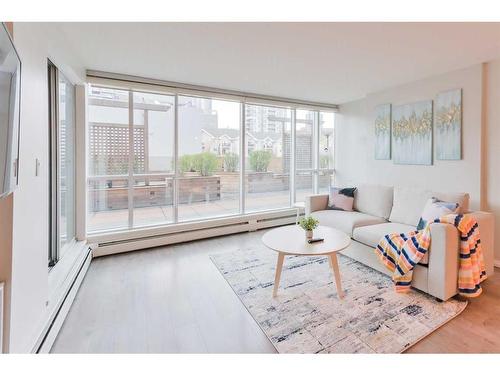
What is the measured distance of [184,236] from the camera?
3834mm

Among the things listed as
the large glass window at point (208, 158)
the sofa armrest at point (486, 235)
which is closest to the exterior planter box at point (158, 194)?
the large glass window at point (208, 158)


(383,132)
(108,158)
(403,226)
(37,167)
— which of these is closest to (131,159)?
(108,158)

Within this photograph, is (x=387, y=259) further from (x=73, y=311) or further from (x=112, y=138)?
(x=112, y=138)

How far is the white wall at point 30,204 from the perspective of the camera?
1.35m

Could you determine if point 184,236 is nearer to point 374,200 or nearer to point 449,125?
point 374,200

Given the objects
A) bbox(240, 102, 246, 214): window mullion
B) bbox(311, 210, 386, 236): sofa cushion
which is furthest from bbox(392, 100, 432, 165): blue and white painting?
bbox(240, 102, 246, 214): window mullion

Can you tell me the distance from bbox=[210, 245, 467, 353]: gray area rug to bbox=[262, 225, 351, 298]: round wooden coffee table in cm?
18

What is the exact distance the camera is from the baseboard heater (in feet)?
11.0

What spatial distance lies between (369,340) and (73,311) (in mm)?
2273

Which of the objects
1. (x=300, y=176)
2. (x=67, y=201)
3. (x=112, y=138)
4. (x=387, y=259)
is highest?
(x=112, y=138)

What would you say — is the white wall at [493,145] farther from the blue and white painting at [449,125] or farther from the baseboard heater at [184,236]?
the baseboard heater at [184,236]

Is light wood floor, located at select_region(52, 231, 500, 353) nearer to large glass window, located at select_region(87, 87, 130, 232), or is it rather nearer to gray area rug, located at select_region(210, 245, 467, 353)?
gray area rug, located at select_region(210, 245, 467, 353)

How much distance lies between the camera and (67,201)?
2961 mm
